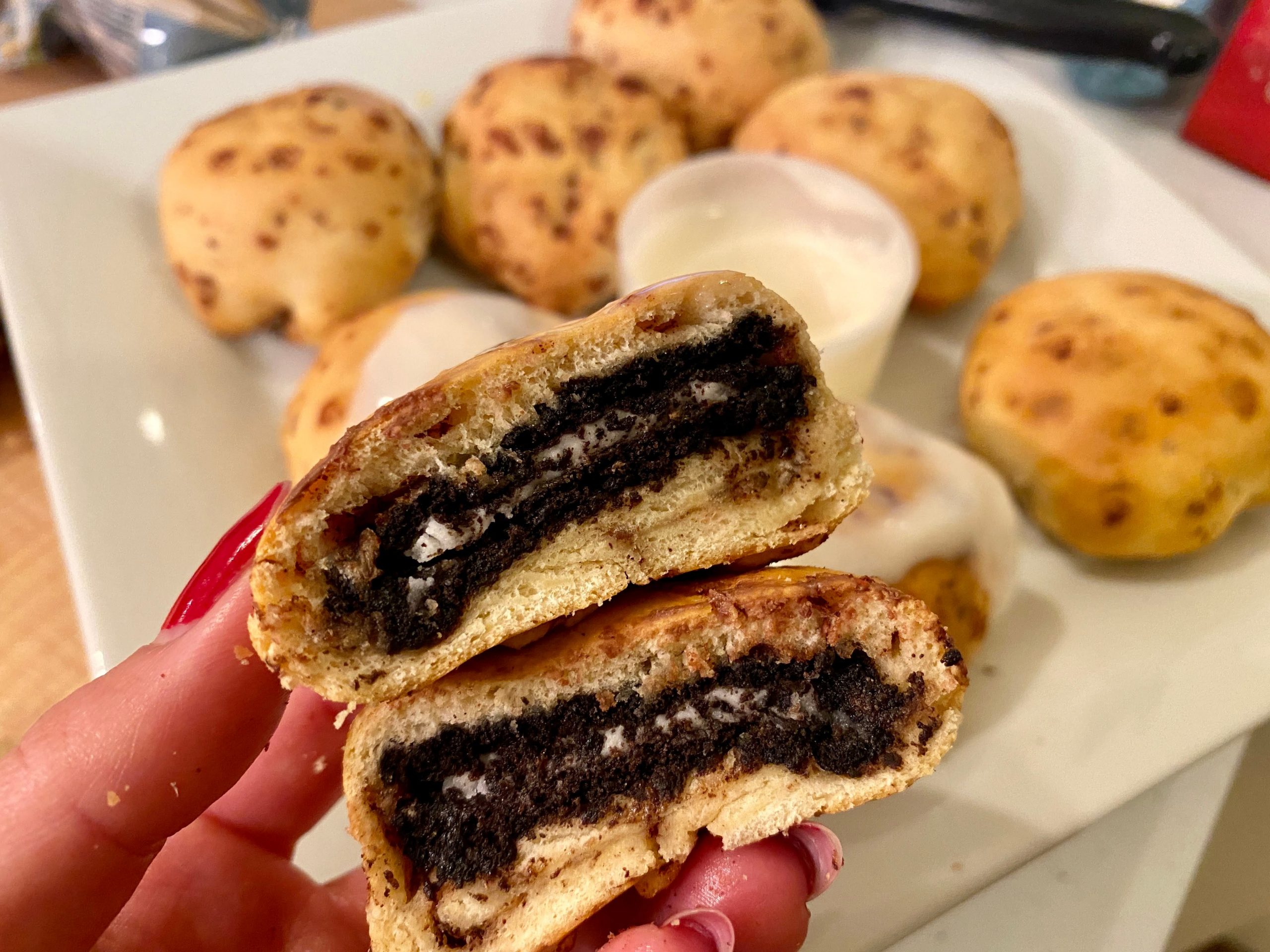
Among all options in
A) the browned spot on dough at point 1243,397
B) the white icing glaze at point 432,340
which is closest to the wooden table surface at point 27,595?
the white icing glaze at point 432,340

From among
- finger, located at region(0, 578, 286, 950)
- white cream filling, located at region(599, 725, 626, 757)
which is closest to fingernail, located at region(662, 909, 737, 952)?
white cream filling, located at region(599, 725, 626, 757)

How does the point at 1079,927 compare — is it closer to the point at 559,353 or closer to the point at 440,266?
the point at 559,353

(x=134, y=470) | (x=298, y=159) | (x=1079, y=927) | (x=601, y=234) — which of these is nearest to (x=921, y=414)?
(x=601, y=234)

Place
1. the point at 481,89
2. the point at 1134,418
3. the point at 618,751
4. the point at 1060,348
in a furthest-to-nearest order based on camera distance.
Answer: the point at 481,89 → the point at 1060,348 → the point at 1134,418 → the point at 618,751

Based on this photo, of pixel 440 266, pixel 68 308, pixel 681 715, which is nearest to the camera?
pixel 681 715

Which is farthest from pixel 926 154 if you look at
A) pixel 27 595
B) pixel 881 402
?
pixel 27 595

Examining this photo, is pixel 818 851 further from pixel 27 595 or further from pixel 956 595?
pixel 27 595
